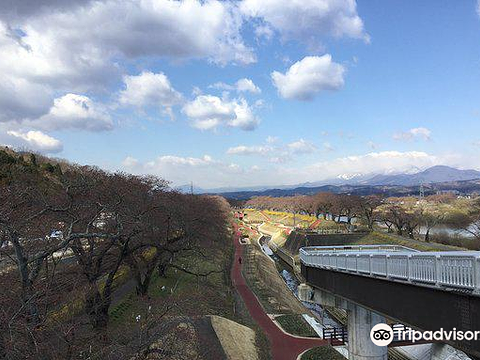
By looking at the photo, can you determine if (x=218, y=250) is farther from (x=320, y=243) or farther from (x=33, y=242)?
(x=33, y=242)

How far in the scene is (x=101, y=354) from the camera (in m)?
9.79

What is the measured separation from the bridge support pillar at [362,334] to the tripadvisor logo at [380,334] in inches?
5.8

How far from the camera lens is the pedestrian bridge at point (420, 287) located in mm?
8109

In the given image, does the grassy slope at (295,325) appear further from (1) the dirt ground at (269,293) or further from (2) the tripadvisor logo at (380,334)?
(2) the tripadvisor logo at (380,334)

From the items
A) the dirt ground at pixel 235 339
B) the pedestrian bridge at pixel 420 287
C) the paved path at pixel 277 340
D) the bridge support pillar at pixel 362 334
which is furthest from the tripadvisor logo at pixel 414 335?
Result: the dirt ground at pixel 235 339

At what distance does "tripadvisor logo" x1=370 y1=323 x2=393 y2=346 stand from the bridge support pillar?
147mm

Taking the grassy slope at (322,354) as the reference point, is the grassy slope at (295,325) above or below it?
below

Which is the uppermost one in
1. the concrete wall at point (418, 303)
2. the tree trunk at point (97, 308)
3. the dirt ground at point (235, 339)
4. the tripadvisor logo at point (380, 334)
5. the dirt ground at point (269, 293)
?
the concrete wall at point (418, 303)

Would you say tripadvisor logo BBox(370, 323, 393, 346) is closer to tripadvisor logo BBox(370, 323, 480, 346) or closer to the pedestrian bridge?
tripadvisor logo BBox(370, 323, 480, 346)

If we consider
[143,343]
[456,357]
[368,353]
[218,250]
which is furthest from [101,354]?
[218,250]

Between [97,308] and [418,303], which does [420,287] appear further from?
[97,308]

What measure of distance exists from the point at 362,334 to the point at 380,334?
0.88m

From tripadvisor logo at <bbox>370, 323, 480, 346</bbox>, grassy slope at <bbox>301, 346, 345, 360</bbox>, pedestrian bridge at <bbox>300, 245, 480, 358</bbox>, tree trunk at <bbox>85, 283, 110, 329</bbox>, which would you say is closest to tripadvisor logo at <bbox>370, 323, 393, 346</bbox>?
tripadvisor logo at <bbox>370, 323, 480, 346</bbox>

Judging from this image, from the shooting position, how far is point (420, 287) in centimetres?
971
